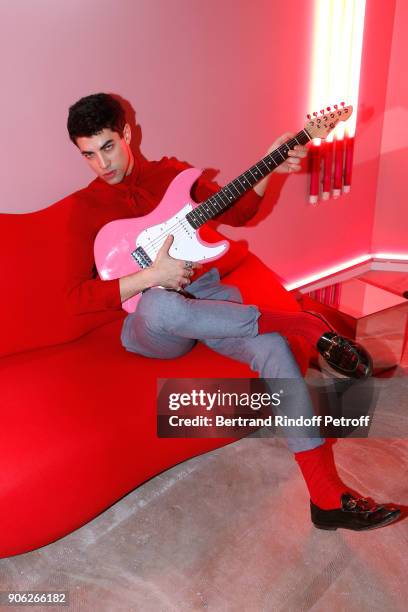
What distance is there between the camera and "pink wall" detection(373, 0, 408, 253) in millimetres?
2902

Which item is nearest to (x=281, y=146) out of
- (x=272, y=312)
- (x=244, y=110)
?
(x=272, y=312)

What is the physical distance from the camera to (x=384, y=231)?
337cm

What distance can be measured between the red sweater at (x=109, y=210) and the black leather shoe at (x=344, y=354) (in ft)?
1.63

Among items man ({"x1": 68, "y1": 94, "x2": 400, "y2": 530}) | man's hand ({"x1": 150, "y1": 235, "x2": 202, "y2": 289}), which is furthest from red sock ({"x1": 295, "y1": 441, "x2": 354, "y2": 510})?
man's hand ({"x1": 150, "y1": 235, "x2": 202, "y2": 289})

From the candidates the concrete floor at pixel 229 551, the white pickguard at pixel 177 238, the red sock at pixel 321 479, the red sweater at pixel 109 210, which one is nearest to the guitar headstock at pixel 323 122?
the red sweater at pixel 109 210

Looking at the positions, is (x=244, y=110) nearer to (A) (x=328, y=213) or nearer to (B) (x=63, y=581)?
(A) (x=328, y=213)

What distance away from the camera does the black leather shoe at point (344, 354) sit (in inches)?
59.7

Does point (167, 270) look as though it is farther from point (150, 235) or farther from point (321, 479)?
point (321, 479)

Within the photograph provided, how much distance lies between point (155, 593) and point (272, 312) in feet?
2.70

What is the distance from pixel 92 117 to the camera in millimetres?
1535

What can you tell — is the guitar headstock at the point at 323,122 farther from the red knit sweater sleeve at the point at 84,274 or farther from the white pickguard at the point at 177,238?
the red knit sweater sleeve at the point at 84,274

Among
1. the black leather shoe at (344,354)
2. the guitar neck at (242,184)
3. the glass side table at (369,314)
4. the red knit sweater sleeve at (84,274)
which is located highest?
the guitar neck at (242,184)

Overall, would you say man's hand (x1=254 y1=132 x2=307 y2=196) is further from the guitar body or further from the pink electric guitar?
the guitar body

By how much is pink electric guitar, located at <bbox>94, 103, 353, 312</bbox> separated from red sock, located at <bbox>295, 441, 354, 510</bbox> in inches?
27.9
